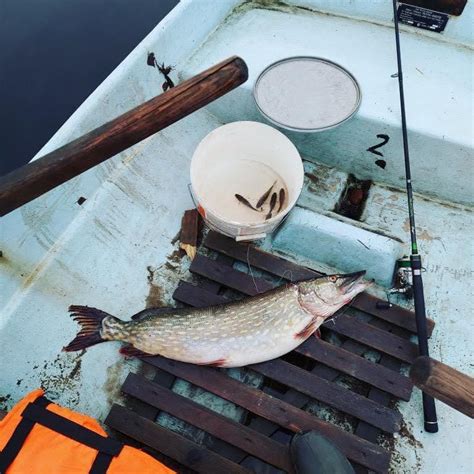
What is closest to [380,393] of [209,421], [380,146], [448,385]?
[448,385]

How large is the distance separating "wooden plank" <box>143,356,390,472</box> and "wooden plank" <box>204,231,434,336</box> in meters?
0.78

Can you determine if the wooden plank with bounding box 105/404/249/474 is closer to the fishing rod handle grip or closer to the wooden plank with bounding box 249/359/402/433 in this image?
the wooden plank with bounding box 249/359/402/433

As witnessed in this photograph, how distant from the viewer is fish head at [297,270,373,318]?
288 cm

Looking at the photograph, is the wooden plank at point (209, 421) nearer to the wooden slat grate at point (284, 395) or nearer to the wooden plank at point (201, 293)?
the wooden slat grate at point (284, 395)

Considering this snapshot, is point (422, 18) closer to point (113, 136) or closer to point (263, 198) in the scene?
point (263, 198)

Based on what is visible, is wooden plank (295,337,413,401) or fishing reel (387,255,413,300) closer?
wooden plank (295,337,413,401)

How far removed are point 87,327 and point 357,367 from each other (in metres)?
1.68

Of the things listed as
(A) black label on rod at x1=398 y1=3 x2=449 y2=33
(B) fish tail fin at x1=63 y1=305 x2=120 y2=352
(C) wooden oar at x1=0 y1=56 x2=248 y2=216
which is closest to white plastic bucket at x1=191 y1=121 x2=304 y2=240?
(C) wooden oar at x1=0 y1=56 x2=248 y2=216

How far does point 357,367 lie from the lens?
2.91m

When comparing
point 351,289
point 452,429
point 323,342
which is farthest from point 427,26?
point 452,429

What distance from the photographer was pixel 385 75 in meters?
3.59

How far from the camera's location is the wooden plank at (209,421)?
266 cm

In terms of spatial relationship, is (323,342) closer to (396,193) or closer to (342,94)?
(396,193)

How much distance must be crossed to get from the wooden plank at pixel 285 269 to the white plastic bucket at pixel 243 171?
0.38 feet
